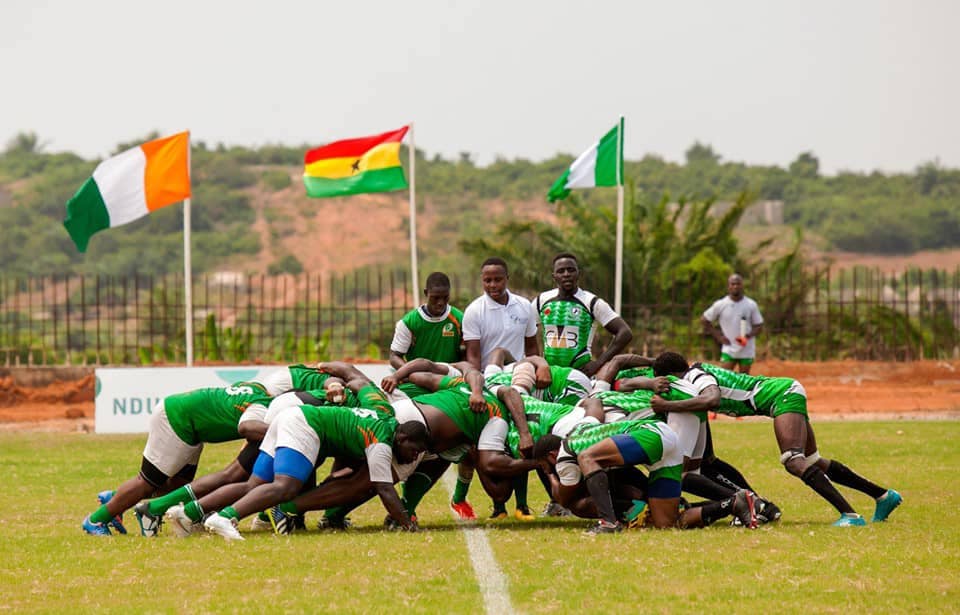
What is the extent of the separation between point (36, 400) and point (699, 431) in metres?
20.1

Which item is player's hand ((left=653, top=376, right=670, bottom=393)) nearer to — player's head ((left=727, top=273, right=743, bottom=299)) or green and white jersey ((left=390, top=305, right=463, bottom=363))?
green and white jersey ((left=390, top=305, right=463, bottom=363))

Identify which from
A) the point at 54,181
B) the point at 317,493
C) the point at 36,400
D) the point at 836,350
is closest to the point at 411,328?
the point at 317,493

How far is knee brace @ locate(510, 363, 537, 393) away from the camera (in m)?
12.1

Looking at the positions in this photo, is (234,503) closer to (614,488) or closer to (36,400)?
(614,488)

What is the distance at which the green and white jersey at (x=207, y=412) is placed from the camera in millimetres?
11453

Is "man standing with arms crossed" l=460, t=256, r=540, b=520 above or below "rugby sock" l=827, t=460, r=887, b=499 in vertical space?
above

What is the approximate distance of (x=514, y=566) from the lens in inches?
361

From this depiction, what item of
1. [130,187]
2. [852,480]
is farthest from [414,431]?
[130,187]

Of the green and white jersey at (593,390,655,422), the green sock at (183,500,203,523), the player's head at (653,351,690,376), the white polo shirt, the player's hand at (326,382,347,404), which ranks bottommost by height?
the green sock at (183,500,203,523)

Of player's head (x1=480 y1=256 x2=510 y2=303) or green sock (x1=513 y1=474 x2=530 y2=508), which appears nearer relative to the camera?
green sock (x1=513 y1=474 x2=530 y2=508)

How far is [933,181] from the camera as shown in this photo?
91.5 m

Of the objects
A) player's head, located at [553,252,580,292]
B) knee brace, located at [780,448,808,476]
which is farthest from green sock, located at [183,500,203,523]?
knee brace, located at [780,448,808,476]

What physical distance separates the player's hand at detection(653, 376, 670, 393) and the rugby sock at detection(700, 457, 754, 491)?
37.2 inches

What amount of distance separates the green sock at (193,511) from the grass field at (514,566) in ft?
0.52
